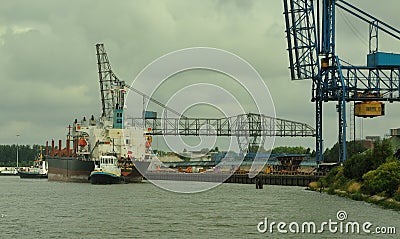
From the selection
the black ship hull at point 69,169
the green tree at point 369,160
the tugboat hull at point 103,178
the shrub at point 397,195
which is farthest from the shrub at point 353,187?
the black ship hull at point 69,169

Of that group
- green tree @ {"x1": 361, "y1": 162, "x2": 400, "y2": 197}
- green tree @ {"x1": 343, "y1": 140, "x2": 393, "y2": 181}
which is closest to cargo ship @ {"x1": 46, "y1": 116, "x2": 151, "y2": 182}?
green tree @ {"x1": 343, "y1": 140, "x2": 393, "y2": 181}

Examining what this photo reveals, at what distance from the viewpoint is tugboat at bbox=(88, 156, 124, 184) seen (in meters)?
110

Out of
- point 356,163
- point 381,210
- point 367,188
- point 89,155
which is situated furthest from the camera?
point 89,155

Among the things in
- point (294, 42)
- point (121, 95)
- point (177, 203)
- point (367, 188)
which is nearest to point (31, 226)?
point (177, 203)

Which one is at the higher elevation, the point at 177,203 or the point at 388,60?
the point at 388,60

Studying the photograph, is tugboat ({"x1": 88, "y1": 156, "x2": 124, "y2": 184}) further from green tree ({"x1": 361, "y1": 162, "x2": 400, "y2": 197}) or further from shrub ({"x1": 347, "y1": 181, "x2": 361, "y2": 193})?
green tree ({"x1": 361, "y1": 162, "x2": 400, "y2": 197})

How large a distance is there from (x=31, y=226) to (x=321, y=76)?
202ft

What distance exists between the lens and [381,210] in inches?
2247

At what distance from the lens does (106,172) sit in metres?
110

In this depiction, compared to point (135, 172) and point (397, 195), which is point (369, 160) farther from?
point (135, 172)

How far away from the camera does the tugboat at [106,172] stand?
109750 millimetres

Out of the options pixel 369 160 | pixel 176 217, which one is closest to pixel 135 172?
pixel 369 160

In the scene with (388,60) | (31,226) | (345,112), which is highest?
(388,60)

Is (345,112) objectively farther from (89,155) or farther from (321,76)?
(89,155)
